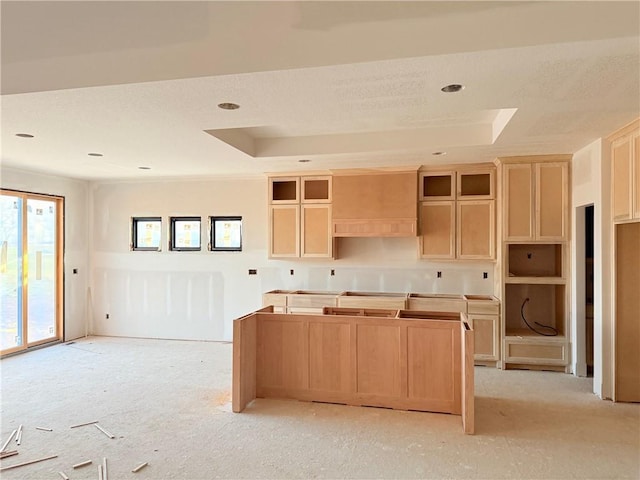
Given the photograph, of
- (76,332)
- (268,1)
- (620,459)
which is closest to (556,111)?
(268,1)

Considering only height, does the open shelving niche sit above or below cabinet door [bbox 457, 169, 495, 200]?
below

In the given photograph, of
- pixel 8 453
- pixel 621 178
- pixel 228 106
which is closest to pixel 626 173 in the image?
pixel 621 178

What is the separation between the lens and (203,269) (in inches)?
250

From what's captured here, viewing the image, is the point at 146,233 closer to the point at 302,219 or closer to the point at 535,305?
the point at 302,219

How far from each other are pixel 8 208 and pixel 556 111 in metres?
6.53

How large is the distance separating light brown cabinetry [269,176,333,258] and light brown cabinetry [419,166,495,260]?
1323mm

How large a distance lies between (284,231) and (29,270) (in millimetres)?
3700

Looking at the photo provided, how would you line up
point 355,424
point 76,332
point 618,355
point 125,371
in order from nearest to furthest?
1. point 355,424
2. point 618,355
3. point 125,371
4. point 76,332

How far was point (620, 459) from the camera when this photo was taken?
2809 mm

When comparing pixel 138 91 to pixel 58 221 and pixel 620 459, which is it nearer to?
pixel 620 459

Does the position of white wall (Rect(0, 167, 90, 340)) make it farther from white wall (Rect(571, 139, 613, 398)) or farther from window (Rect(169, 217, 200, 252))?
white wall (Rect(571, 139, 613, 398))

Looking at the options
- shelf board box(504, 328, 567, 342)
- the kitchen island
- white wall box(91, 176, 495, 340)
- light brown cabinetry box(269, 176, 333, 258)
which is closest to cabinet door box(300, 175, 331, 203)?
light brown cabinetry box(269, 176, 333, 258)

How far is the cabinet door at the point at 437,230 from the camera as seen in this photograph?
527 cm

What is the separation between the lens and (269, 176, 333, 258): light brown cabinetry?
567 centimetres
